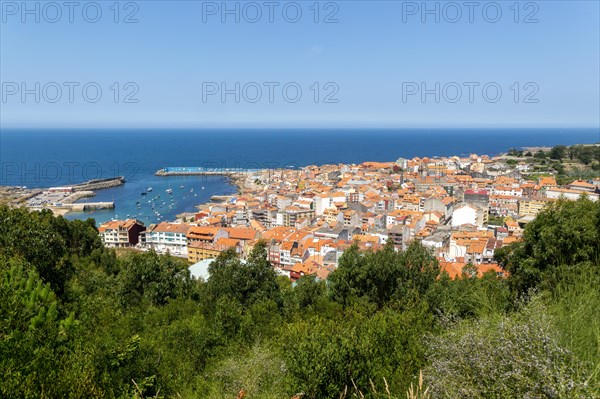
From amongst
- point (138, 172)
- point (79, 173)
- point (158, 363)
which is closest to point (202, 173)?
point (138, 172)

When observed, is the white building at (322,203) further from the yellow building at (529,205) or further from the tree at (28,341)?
the tree at (28,341)

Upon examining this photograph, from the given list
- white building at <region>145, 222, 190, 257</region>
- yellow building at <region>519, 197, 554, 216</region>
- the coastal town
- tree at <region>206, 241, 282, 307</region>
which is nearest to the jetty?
the coastal town

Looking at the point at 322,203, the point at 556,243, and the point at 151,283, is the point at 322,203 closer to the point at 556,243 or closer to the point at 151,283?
the point at 151,283

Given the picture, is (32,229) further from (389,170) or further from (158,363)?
(389,170)

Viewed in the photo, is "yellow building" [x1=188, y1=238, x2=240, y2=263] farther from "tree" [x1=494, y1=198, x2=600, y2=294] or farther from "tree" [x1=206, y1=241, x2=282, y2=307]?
"tree" [x1=494, y1=198, x2=600, y2=294]

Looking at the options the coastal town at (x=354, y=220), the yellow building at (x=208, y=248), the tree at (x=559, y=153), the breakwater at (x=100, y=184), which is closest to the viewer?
the coastal town at (x=354, y=220)

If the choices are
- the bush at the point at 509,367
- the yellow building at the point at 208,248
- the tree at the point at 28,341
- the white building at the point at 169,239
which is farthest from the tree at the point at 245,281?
the white building at the point at 169,239
